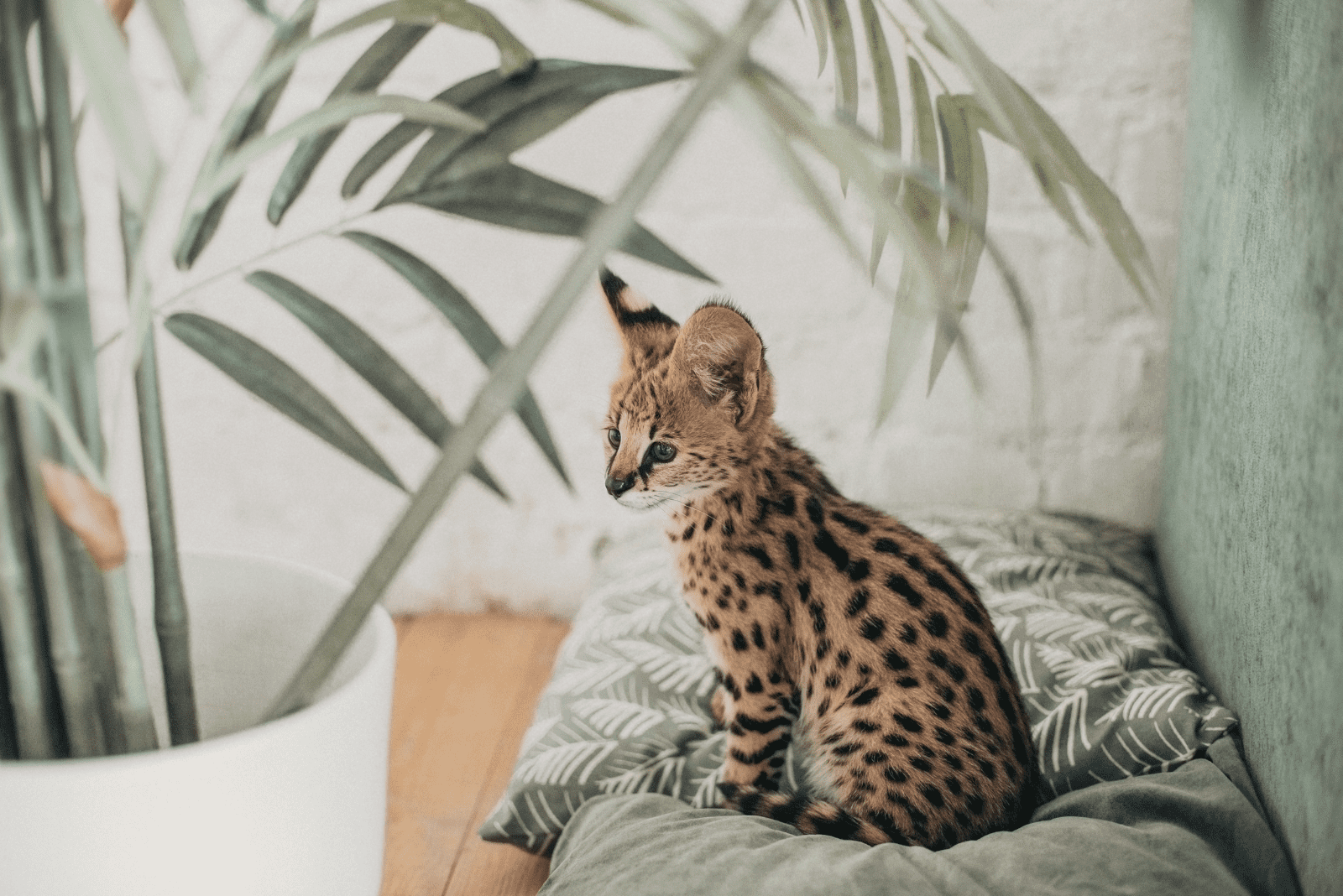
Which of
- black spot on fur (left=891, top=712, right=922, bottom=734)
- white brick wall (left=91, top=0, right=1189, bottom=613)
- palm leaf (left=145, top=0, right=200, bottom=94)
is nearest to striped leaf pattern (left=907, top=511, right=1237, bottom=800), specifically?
white brick wall (left=91, top=0, right=1189, bottom=613)

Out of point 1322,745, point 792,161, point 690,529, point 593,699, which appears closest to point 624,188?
point 792,161

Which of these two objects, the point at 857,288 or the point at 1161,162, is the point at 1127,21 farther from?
the point at 857,288

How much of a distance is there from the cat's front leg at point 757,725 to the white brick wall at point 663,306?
28.8 inches

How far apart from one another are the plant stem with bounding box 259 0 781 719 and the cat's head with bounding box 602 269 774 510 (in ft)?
1.33

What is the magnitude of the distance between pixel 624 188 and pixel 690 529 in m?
0.60

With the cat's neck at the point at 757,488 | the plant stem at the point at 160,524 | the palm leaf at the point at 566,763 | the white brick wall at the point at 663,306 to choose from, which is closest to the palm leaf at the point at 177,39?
the plant stem at the point at 160,524

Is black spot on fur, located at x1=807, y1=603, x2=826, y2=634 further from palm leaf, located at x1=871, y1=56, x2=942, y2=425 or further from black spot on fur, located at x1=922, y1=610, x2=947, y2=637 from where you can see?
palm leaf, located at x1=871, y1=56, x2=942, y2=425

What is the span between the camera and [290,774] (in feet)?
1.98

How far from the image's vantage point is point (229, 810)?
584 millimetres

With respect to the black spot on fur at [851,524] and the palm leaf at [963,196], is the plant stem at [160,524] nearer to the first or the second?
the palm leaf at [963,196]

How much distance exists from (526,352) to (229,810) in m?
0.29

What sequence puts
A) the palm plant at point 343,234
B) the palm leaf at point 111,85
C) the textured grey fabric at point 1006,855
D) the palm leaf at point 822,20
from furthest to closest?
the textured grey fabric at point 1006,855
the palm leaf at point 822,20
the palm plant at point 343,234
the palm leaf at point 111,85

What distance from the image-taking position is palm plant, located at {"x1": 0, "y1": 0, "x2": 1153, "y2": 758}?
0.51 metres

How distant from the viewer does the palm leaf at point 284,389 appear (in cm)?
68
